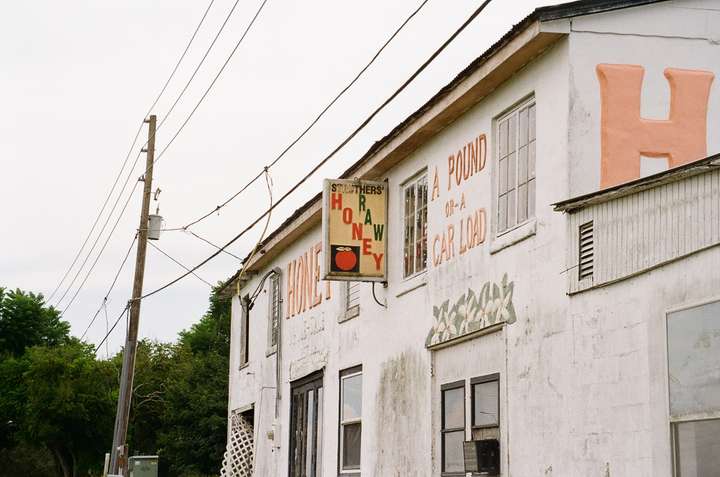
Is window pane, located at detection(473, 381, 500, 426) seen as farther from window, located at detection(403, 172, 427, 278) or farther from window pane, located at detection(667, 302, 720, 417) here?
window pane, located at detection(667, 302, 720, 417)

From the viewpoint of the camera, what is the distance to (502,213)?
13.4m

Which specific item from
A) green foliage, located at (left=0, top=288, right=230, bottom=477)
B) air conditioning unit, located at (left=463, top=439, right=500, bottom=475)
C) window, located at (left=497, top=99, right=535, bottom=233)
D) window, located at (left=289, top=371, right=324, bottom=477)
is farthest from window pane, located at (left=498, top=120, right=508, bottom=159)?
green foliage, located at (left=0, top=288, right=230, bottom=477)

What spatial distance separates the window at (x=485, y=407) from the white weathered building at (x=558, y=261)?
0.09ft

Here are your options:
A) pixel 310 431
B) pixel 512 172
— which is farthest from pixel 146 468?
pixel 512 172

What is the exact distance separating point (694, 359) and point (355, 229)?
834 centimetres

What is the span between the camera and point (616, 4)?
12055 mm

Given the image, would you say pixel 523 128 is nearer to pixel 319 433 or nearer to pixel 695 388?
pixel 695 388

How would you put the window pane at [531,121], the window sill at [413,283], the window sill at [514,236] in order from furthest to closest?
the window sill at [413,283] < the window pane at [531,121] < the window sill at [514,236]

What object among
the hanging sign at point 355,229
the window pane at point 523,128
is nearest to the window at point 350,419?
the hanging sign at point 355,229

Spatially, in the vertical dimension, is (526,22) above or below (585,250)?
above

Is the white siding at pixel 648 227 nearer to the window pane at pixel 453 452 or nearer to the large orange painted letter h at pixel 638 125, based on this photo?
the large orange painted letter h at pixel 638 125

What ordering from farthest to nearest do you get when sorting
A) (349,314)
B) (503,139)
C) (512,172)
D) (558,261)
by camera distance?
(349,314)
(503,139)
(512,172)
(558,261)

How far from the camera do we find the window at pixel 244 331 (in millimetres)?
Answer: 26078

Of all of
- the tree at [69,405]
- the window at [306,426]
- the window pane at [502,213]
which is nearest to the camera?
the window pane at [502,213]
